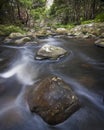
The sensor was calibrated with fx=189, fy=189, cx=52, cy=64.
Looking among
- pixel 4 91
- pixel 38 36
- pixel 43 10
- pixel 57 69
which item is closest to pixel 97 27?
pixel 38 36

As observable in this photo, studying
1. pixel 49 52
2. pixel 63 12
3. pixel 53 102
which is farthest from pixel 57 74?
pixel 63 12

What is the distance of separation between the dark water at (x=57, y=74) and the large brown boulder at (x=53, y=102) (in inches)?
5.3

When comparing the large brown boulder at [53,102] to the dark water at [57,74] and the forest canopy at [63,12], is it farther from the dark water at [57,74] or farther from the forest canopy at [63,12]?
the forest canopy at [63,12]

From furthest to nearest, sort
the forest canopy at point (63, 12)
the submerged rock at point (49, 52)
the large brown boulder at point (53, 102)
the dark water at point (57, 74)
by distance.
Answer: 1. the forest canopy at point (63, 12)
2. the submerged rock at point (49, 52)
3. the dark water at point (57, 74)
4. the large brown boulder at point (53, 102)

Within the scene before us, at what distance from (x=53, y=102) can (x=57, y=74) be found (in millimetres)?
2655

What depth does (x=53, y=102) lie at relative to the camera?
4.00 m

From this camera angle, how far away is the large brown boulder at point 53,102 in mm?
3906

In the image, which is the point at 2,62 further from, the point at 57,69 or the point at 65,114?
the point at 65,114

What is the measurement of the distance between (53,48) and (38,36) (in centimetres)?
723

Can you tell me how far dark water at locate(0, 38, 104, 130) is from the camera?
4.03 meters

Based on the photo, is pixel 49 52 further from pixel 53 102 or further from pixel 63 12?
pixel 63 12

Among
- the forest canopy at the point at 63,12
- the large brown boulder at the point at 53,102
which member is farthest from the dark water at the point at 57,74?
the forest canopy at the point at 63,12

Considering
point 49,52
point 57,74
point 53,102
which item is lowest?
point 57,74

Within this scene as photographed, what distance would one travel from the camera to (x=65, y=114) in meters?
3.98
